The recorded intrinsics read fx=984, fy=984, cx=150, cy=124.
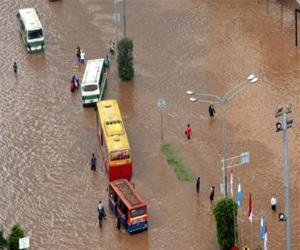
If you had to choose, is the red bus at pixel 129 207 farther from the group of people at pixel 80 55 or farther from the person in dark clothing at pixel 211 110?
the group of people at pixel 80 55

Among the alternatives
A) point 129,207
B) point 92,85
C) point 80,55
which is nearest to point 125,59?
point 92,85

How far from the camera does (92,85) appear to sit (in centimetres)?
6881

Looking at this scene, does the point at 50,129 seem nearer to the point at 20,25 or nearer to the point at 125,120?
the point at 125,120

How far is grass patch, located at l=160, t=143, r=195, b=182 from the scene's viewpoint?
199ft

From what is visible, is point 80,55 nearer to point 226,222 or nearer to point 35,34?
point 35,34

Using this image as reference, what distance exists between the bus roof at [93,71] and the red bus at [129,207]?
13884 millimetres

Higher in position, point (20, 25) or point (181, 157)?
point (20, 25)

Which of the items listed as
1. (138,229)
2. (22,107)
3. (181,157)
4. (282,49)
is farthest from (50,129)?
(282,49)

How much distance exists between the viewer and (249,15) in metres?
82.6

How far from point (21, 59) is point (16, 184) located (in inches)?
745

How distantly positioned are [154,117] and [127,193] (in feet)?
41.2

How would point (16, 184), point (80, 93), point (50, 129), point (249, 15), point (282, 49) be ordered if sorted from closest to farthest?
point (16, 184)
point (50, 129)
point (80, 93)
point (282, 49)
point (249, 15)

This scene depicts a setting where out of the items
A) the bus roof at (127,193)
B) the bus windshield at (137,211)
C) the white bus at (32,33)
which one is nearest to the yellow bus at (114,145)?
the bus roof at (127,193)

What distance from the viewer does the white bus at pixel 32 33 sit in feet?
253
